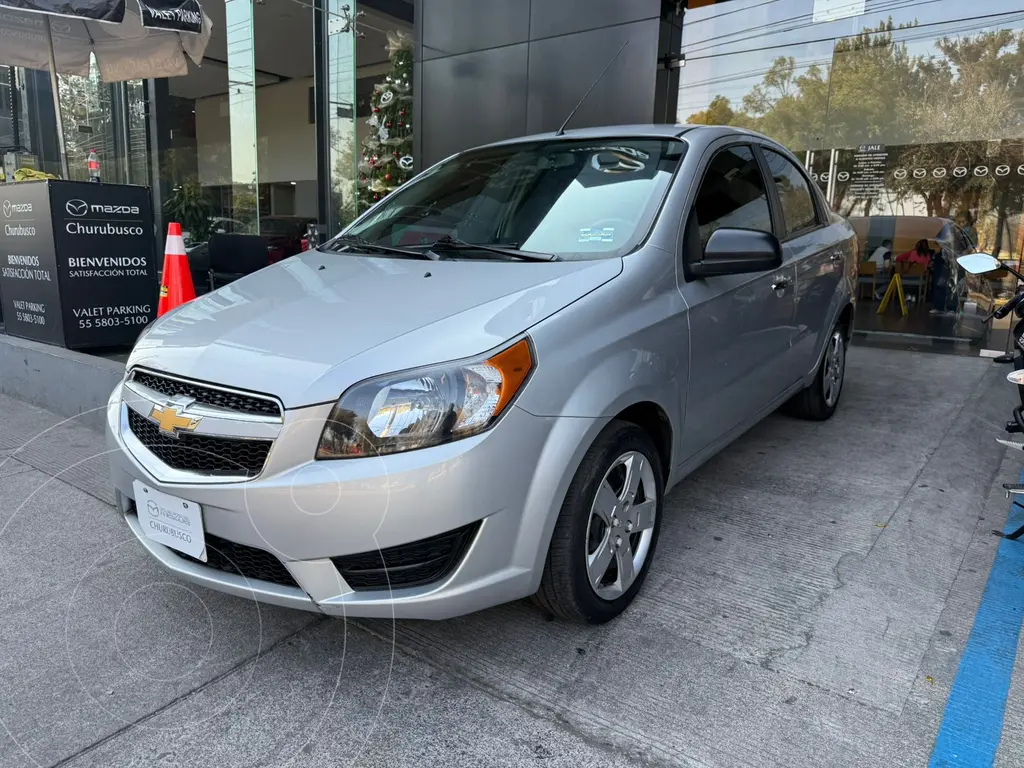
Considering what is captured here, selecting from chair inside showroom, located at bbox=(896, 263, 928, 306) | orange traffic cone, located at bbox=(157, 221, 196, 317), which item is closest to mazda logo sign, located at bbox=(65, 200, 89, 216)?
orange traffic cone, located at bbox=(157, 221, 196, 317)

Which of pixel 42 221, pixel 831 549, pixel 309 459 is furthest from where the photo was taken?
pixel 42 221

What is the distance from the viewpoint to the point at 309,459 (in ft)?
6.29

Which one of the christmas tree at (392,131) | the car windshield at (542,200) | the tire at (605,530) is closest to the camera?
the tire at (605,530)

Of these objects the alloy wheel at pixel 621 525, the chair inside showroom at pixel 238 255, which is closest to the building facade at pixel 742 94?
the chair inside showroom at pixel 238 255

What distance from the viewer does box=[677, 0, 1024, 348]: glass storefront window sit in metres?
7.23

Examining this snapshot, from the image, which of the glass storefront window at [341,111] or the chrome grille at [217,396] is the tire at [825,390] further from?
the glass storefront window at [341,111]

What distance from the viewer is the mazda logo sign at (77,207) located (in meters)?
5.01

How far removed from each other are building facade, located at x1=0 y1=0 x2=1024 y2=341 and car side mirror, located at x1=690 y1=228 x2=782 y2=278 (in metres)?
3.89

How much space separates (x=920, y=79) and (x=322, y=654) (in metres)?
8.08

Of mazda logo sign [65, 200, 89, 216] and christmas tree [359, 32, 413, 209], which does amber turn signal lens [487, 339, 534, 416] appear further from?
christmas tree [359, 32, 413, 209]

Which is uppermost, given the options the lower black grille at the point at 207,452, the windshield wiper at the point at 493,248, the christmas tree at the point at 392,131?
the christmas tree at the point at 392,131

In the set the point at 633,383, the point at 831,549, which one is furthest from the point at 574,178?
the point at 831,549

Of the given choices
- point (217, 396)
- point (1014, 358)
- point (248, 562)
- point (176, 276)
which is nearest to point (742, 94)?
point (1014, 358)

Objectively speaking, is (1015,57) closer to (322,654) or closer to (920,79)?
(920,79)
